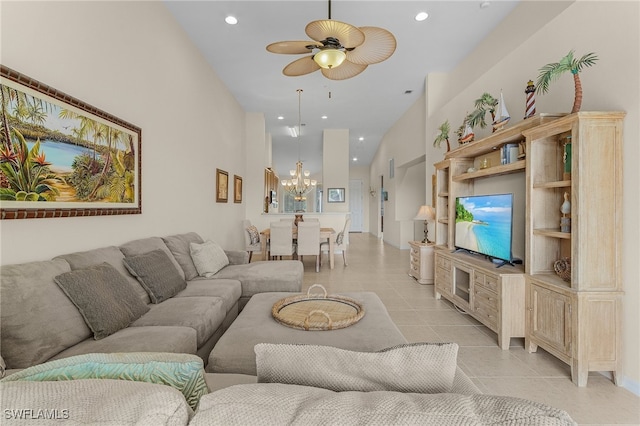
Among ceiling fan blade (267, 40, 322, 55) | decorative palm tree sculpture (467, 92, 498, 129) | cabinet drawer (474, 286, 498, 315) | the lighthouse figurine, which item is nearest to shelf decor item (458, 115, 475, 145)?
decorative palm tree sculpture (467, 92, 498, 129)

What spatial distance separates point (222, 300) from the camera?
257cm

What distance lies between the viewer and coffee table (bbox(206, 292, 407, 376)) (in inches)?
63.2

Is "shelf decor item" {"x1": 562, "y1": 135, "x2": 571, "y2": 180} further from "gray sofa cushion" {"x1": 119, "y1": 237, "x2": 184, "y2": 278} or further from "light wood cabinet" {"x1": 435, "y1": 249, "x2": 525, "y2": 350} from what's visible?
"gray sofa cushion" {"x1": 119, "y1": 237, "x2": 184, "y2": 278}

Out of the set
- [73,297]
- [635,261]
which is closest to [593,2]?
[635,261]

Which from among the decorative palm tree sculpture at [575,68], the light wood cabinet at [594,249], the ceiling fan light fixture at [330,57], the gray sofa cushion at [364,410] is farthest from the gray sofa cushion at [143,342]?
the decorative palm tree sculpture at [575,68]

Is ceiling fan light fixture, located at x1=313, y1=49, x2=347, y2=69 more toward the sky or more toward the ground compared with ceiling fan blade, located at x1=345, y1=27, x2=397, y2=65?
more toward the ground

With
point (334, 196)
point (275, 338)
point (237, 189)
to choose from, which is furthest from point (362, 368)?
point (334, 196)

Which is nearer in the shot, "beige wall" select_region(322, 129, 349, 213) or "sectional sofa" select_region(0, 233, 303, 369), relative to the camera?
"sectional sofa" select_region(0, 233, 303, 369)

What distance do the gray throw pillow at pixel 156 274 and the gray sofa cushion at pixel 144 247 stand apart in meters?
0.09

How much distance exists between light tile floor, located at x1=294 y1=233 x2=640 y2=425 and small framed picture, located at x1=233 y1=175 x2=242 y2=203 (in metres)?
2.87

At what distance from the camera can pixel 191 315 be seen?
2.13 metres

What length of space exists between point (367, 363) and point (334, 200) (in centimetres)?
812

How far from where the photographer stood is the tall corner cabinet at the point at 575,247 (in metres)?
2.08

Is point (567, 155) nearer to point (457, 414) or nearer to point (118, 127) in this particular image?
point (457, 414)
